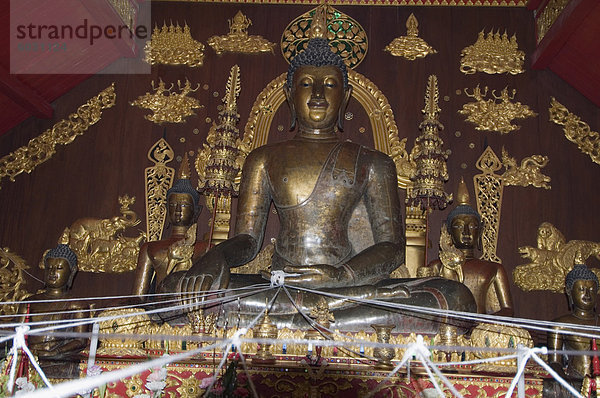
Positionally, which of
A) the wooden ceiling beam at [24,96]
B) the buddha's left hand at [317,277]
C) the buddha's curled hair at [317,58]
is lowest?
the buddha's left hand at [317,277]

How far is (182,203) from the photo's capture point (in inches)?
165

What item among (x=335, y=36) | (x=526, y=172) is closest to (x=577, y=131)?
(x=526, y=172)

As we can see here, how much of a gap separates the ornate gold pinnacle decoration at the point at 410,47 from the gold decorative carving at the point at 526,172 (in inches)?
34.3

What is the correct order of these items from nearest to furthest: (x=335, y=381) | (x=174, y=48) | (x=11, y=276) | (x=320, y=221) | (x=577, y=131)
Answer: (x=335, y=381) → (x=320, y=221) → (x=11, y=276) → (x=577, y=131) → (x=174, y=48)

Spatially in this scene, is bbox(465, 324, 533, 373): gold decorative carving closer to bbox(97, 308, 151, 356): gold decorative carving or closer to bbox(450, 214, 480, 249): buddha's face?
bbox(450, 214, 480, 249): buddha's face

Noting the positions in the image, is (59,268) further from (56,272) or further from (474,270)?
(474,270)

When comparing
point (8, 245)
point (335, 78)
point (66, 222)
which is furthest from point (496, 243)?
point (8, 245)

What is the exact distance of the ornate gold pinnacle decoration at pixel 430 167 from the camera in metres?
4.10

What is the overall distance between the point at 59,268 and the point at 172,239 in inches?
26.0

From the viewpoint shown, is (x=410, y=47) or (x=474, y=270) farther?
(x=410, y=47)

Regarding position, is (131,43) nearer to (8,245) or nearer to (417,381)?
(8,245)

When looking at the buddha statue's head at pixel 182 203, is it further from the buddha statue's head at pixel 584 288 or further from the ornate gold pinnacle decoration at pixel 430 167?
the buddha statue's head at pixel 584 288

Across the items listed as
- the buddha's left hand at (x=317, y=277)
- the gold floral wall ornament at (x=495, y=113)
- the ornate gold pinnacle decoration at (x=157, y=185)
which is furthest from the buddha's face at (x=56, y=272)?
the gold floral wall ornament at (x=495, y=113)

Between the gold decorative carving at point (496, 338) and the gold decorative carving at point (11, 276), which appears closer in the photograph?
the gold decorative carving at point (496, 338)
